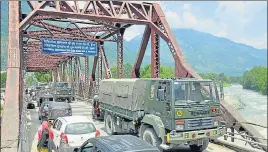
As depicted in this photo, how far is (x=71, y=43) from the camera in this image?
27.0m

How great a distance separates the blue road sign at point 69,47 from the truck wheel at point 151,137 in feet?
57.9

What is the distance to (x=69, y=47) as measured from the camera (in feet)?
88.4

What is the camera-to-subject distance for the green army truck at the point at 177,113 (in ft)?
30.6

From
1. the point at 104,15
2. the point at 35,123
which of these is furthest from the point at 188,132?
the point at 35,123

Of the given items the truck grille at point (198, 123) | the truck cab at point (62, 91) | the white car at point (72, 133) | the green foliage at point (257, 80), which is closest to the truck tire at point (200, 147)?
the truck grille at point (198, 123)

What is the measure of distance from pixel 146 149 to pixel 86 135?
490cm

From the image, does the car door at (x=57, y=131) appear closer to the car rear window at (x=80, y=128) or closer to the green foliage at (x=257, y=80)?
the car rear window at (x=80, y=128)

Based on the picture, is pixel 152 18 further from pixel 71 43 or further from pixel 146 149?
pixel 146 149

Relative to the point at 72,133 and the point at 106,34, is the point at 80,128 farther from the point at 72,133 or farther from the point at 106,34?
the point at 106,34

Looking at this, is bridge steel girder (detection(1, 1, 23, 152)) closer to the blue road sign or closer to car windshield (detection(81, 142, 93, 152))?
car windshield (detection(81, 142, 93, 152))

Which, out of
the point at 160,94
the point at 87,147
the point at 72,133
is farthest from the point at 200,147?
the point at 87,147

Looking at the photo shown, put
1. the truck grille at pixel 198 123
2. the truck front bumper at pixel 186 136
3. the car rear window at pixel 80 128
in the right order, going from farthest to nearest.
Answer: the car rear window at pixel 80 128 → the truck grille at pixel 198 123 → the truck front bumper at pixel 186 136

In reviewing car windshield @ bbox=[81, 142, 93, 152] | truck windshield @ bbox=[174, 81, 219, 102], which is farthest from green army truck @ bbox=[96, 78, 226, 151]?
car windshield @ bbox=[81, 142, 93, 152]

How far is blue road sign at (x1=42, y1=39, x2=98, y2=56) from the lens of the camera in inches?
1016
